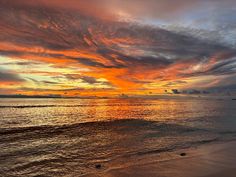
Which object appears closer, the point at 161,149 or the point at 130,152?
the point at 130,152

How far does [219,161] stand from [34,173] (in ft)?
36.5

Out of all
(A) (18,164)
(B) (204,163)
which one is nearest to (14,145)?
(A) (18,164)

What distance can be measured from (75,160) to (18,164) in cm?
356

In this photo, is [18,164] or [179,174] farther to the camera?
[18,164]

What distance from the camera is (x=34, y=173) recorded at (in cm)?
1172

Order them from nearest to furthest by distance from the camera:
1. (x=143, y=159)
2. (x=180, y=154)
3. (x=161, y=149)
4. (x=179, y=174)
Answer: (x=179, y=174)
(x=143, y=159)
(x=180, y=154)
(x=161, y=149)

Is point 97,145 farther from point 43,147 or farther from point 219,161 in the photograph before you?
point 219,161

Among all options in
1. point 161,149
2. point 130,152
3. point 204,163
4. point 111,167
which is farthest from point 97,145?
→ point 204,163

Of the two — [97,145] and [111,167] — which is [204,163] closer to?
[111,167]

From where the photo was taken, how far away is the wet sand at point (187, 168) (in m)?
11.0

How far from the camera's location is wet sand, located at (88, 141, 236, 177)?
36.0 feet

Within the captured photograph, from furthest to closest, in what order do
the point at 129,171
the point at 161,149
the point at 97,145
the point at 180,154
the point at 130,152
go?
the point at 97,145 → the point at 161,149 → the point at 130,152 → the point at 180,154 → the point at 129,171

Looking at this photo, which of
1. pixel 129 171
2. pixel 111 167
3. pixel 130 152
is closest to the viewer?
pixel 129 171

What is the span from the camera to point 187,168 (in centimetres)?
1191
